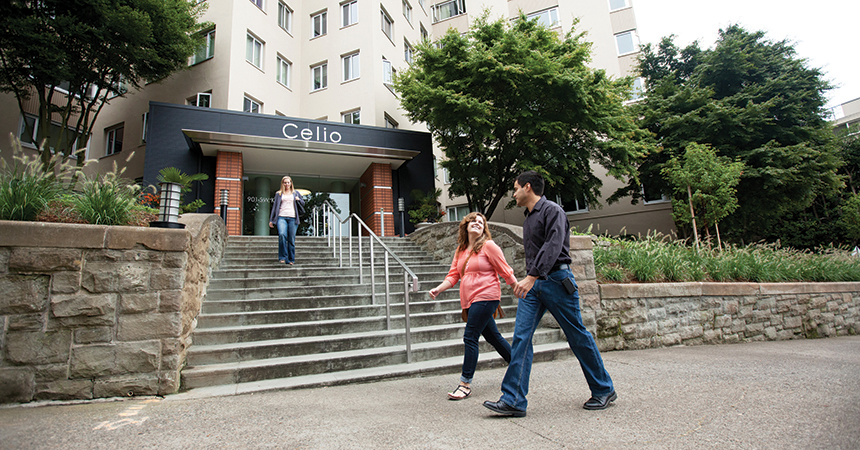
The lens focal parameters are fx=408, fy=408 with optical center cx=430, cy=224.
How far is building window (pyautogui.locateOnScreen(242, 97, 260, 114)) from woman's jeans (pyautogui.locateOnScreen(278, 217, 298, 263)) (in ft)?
30.4

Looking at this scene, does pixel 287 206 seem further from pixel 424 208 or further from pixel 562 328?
pixel 424 208

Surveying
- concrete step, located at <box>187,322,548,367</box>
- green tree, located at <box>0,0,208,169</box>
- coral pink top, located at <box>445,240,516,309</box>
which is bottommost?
concrete step, located at <box>187,322,548,367</box>

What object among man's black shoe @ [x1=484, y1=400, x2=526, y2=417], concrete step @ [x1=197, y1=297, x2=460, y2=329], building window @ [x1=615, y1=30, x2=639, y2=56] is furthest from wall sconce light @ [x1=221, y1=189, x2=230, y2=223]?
building window @ [x1=615, y1=30, x2=639, y2=56]

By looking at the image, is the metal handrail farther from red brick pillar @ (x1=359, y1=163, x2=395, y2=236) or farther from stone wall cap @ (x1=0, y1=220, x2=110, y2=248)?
stone wall cap @ (x1=0, y1=220, x2=110, y2=248)

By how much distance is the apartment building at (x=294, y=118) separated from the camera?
42.1 ft

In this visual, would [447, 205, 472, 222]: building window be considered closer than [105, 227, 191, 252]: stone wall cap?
No

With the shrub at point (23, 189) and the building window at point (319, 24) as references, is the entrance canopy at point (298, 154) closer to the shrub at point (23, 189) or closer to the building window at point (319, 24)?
the building window at point (319, 24)

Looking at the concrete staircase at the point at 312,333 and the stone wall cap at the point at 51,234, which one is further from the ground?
the stone wall cap at the point at 51,234

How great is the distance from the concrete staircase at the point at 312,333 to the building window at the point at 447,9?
2186cm

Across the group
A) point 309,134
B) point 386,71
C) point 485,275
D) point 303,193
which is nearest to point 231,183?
point 303,193

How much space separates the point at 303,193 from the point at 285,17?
8.48 meters

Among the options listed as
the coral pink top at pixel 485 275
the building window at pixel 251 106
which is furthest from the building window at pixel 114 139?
the coral pink top at pixel 485 275

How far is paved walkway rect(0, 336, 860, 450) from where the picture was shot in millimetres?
2500

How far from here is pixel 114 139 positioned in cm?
1728
